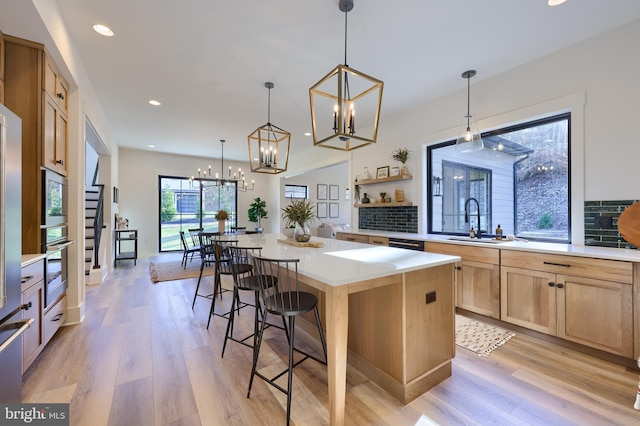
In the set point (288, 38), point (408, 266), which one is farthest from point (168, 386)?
point (288, 38)

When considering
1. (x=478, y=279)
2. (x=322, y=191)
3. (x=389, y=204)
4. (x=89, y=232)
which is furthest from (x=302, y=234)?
(x=322, y=191)

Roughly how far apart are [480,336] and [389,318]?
145 cm

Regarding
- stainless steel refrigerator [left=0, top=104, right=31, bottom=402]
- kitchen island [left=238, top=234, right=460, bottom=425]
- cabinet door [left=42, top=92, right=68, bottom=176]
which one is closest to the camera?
stainless steel refrigerator [left=0, top=104, right=31, bottom=402]

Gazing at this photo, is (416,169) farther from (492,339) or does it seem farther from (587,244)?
(492,339)

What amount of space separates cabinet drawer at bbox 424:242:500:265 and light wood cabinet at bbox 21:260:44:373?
3.75 metres

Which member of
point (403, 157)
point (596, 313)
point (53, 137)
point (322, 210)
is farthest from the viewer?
point (322, 210)

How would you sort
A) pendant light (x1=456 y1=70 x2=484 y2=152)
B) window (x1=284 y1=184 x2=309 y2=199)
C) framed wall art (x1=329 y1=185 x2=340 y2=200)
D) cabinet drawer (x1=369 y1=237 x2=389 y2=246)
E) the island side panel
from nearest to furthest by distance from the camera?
the island side panel → pendant light (x1=456 y1=70 x2=484 y2=152) → cabinet drawer (x1=369 y1=237 x2=389 y2=246) → window (x1=284 y1=184 x2=309 y2=199) → framed wall art (x1=329 y1=185 x2=340 y2=200)

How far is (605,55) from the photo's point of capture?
250cm

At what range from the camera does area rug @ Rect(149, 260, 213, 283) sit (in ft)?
16.2

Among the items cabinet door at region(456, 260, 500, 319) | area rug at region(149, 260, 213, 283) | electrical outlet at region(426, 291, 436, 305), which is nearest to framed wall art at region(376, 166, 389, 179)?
cabinet door at region(456, 260, 500, 319)

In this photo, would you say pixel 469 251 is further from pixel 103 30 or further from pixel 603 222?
pixel 103 30

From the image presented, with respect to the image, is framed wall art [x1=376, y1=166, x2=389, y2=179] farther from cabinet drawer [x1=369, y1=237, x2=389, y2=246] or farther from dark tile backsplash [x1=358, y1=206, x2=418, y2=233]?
cabinet drawer [x1=369, y1=237, x2=389, y2=246]

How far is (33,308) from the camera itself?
202 cm

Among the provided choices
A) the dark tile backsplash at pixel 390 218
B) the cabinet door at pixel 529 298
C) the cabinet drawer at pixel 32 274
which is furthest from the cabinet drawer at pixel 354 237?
the cabinet drawer at pixel 32 274
